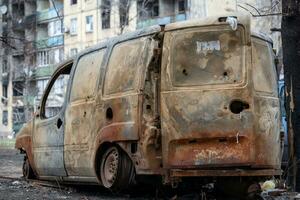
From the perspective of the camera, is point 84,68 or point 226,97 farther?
point 84,68

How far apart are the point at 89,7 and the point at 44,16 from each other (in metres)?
8.29

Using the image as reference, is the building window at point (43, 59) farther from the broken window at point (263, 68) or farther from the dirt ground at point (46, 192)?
the broken window at point (263, 68)

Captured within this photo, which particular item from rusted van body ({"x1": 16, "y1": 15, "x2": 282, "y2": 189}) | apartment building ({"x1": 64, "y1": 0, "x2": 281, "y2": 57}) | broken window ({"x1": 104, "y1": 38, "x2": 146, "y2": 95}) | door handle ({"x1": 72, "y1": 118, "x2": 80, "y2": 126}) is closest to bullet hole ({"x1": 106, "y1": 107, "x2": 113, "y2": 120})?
rusted van body ({"x1": 16, "y1": 15, "x2": 282, "y2": 189})

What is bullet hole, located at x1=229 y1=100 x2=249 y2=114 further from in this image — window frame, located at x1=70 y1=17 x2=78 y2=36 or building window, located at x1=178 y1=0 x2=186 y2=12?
window frame, located at x1=70 y1=17 x2=78 y2=36

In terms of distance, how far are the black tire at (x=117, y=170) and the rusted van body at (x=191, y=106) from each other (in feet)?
0.04

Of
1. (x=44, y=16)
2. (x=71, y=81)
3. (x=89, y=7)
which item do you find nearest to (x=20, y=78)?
(x=44, y=16)

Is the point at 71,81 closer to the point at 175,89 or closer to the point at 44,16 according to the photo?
the point at 175,89

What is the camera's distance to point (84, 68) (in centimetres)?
913

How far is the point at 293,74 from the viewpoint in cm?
916

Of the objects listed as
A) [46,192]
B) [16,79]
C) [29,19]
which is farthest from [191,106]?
[29,19]

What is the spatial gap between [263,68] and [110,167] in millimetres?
2396

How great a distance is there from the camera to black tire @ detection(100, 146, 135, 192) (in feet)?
25.8

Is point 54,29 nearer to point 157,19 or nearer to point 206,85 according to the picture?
point 157,19

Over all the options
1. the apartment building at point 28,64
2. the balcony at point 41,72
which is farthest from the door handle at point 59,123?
the balcony at point 41,72
